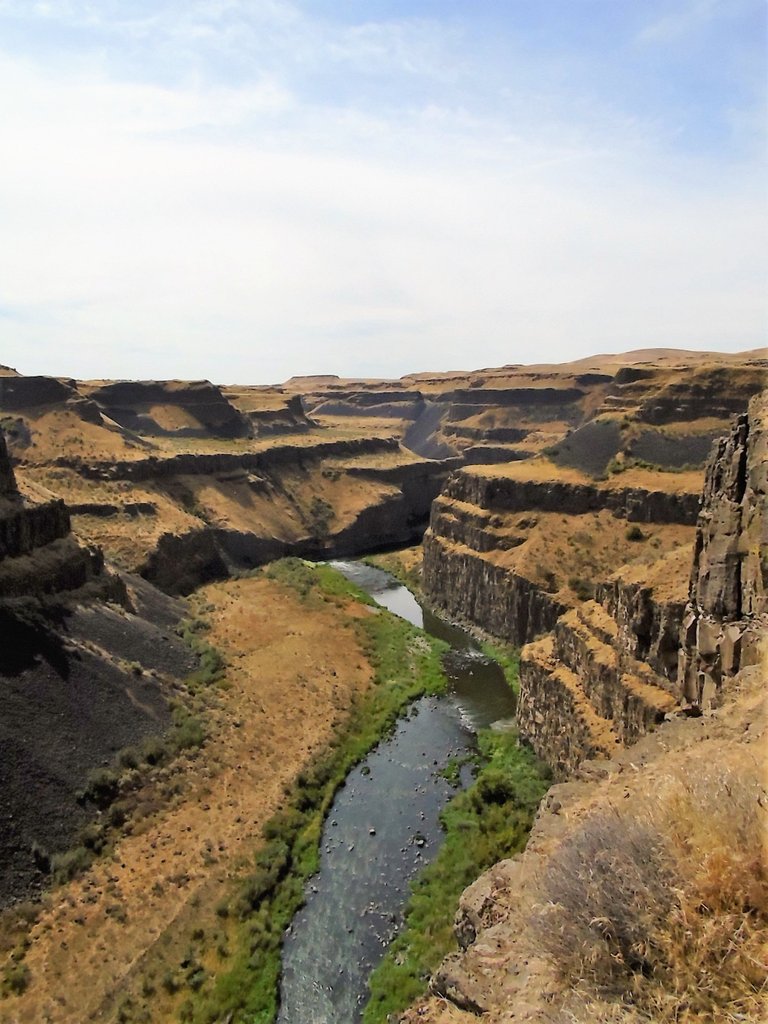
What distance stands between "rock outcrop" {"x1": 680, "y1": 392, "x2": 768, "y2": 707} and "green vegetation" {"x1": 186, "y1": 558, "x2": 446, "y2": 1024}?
15.6m

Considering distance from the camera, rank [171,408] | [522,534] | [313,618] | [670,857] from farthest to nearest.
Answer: [171,408]
[522,534]
[313,618]
[670,857]

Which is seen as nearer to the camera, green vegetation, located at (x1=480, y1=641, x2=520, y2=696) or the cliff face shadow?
the cliff face shadow

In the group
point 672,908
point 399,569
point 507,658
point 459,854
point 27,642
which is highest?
point 672,908

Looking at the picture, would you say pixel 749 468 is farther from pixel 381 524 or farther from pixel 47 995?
pixel 381 524

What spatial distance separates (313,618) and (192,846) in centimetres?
2688

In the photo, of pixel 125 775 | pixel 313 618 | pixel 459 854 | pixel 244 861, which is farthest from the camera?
pixel 313 618

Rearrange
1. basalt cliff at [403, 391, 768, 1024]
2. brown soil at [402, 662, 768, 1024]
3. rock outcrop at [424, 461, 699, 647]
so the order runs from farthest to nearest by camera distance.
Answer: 1. rock outcrop at [424, 461, 699, 647]
2. brown soil at [402, 662, 768, 1024]
3. basalt cliff at [403, 391, 768, 1024]

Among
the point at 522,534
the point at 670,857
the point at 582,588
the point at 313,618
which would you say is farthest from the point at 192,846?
the point at 522,534

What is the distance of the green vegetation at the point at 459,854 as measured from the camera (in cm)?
2148

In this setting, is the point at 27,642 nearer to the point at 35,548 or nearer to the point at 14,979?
the point at 35,548

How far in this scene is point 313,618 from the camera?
53.7m

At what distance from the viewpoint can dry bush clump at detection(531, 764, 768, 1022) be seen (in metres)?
7.44

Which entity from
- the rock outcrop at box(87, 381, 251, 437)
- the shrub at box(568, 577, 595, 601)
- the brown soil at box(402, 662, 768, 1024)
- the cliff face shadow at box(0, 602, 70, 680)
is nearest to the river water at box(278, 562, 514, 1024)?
the shrub at box(568, 577, 595, 601)

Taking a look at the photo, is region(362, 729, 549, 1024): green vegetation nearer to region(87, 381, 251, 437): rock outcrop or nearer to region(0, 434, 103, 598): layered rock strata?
region(0, 434, 103, 598): layered rock strata
